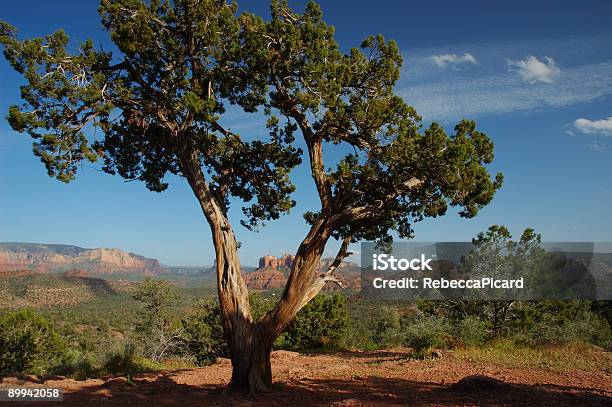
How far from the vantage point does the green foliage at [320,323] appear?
80.7 ft

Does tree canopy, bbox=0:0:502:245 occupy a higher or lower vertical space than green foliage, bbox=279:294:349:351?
higher

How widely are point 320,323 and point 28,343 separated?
808 inches

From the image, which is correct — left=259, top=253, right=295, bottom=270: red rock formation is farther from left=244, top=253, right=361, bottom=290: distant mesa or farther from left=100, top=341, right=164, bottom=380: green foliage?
left=100, top=341, right=164, bottom=380: green foliage

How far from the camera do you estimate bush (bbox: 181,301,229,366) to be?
28.7m

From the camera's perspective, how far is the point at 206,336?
30.4 metres

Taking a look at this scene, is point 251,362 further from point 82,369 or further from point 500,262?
point 500,262

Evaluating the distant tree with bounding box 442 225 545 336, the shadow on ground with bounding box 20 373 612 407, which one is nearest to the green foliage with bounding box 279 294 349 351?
the distant tree with bounding box 442 225 545 336

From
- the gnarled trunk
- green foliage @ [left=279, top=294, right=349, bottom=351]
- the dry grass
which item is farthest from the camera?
green foliage @ [left=279, top=294, right=349, bottom=351]

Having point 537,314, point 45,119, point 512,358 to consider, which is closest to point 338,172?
point 45,119

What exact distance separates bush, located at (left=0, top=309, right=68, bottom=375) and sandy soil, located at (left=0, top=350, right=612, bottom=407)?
74.5ft

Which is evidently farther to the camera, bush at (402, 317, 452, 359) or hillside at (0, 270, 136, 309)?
hillside at (0, 270, 136, 309)

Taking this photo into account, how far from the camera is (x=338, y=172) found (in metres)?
8.63

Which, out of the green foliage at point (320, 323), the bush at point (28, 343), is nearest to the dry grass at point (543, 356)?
the green foliage at point (320, 323)

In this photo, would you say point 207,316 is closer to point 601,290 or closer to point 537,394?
point 601,290
